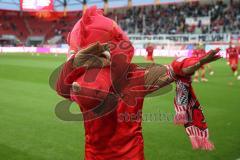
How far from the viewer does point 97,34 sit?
2080 millimetres

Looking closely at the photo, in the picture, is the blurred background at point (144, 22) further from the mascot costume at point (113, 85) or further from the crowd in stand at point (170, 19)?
the mascot costume at point (113, 85)

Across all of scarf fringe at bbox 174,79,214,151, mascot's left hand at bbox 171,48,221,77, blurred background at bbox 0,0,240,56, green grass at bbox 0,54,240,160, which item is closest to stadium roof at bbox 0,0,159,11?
blurred background at bbox 0,0,240,56

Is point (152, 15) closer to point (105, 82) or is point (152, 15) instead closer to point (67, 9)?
point (67, 9)

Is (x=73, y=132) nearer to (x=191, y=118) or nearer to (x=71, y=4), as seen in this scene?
(x=191, y=118)

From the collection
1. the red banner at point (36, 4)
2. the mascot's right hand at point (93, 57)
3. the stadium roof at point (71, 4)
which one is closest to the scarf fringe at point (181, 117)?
the mascot's right hand at point (93, 57)

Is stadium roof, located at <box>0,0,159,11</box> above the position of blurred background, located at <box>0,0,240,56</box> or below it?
above

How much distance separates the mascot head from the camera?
6.78ft

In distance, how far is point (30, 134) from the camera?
689 cm

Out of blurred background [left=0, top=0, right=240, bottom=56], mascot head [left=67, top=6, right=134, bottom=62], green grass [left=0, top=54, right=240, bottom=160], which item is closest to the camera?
mascot head [left=67, top=6, right=134, bottom=62]

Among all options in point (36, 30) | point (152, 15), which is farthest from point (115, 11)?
point (36, 30)

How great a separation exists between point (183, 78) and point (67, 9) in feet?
183

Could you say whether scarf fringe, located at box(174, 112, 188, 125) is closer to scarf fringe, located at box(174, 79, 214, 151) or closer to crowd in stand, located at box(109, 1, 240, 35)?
scarf fringe, located at box(174, 79, 214, 151)

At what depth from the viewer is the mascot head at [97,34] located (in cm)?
207

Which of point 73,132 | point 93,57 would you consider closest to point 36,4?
point 73,132
